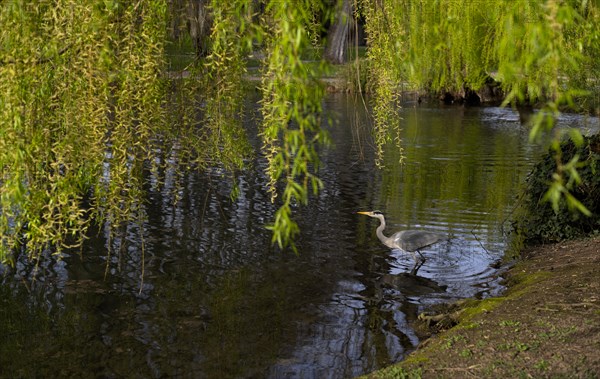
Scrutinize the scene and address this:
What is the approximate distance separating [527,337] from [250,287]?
3.29 metres

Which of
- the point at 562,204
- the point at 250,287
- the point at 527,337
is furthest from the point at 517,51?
the point at 250,287

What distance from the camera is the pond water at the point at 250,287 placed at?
596cm

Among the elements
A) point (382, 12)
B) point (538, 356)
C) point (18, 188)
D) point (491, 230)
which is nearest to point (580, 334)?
point (538, 356)

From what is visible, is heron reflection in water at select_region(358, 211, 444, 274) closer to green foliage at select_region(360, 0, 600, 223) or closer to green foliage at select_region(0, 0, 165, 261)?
green foliage at select_region(360, 0, 600, 223)

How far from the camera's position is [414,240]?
864cm

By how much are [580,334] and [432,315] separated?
192cm

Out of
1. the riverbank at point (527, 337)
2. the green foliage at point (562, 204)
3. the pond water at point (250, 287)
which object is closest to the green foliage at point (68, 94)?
the pond water at point (250, 287)

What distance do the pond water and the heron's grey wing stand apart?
11.2 inches

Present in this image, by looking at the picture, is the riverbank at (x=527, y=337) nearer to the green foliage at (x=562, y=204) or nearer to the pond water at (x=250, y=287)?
the pond water at (x=250, y=287)

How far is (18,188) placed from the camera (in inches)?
138

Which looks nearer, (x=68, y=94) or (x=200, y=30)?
(x=68, y=94)

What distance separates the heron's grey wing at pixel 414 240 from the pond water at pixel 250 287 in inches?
11.2

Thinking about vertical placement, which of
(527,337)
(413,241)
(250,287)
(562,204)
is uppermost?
(562,204)

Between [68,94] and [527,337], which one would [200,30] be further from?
[527,337]
